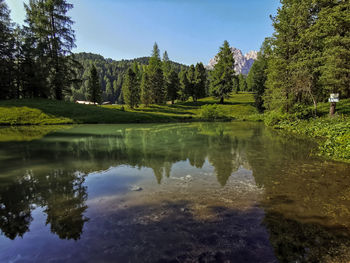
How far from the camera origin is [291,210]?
455 centimetres

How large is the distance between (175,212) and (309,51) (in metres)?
27.6

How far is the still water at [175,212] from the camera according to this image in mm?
3273

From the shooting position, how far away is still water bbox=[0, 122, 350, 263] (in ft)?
10.7

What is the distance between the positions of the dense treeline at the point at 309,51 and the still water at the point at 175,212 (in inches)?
660

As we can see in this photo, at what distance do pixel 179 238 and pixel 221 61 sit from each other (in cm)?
5686

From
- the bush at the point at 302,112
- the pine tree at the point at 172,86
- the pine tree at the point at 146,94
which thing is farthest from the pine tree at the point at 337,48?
the pine tree at the point at 172,86

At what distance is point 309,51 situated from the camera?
24078mm

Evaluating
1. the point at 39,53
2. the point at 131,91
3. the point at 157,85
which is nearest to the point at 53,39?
the point at 39,53

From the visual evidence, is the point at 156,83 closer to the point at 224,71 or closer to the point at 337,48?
the point at 224,71

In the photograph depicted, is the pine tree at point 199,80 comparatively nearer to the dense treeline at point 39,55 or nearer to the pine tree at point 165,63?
the pine tree at point 165,63

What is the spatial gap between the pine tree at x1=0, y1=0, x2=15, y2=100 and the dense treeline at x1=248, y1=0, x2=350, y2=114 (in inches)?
1752

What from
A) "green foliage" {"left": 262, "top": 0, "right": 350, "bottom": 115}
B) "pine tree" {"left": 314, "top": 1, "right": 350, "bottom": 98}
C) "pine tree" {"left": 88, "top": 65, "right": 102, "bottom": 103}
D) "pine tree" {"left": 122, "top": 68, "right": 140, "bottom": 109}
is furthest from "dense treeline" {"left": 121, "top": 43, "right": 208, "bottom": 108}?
"pine tree" {"left": 314, "top": 1, "right": 350, "bottom": 98}

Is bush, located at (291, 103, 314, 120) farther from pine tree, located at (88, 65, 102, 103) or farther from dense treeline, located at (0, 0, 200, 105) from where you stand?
pine tree, located at (88, 65, 102, 103)

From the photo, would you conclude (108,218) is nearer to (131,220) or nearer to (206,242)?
(131,220)
